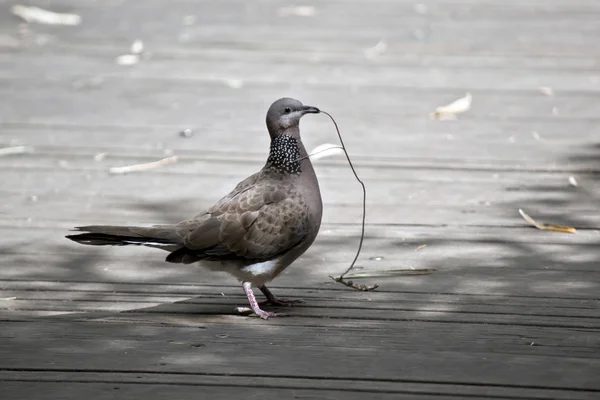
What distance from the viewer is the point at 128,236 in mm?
3824

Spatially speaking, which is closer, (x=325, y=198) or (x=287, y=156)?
(x=287, y=156)

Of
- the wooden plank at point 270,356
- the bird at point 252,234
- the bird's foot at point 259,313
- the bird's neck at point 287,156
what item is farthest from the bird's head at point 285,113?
the wooden plank at point 270,356

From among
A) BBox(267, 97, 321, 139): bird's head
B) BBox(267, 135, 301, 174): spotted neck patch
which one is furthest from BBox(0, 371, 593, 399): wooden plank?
BBox(267, 97, 321, 139): bird's head

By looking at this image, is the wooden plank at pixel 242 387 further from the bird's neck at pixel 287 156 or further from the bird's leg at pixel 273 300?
the bird's neck at pixel 287 156

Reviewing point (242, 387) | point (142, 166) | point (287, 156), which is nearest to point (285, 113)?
point (287, 156)

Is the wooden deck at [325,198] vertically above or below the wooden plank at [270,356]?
below

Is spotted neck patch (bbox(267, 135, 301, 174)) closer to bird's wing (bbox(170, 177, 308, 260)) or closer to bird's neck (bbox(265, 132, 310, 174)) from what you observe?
bird's neck (bbox(265, 132, 310, 174))

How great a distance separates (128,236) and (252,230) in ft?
1.43

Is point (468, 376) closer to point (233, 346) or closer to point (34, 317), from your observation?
point (233, 346)

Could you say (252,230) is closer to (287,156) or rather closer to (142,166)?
(287,156)

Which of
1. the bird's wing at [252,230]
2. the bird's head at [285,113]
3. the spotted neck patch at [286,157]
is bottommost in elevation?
the bird's wing at [252,230]

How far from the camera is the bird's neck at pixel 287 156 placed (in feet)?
13.4

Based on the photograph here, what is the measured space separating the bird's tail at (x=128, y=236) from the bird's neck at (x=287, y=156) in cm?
45

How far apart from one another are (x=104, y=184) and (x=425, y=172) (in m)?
1.63
